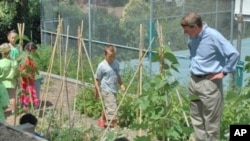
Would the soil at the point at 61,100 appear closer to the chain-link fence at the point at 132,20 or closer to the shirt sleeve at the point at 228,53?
the chain-link fence at the point at 132,20

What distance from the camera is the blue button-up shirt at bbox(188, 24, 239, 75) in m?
5.81

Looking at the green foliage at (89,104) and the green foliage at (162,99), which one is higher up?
the green foliage at (162,99)

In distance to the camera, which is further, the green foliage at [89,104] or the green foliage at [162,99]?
the green foliage at [89,104]

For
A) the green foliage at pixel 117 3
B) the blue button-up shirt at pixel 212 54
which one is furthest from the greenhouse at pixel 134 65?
the blue button-up shirt at pixel 212 54

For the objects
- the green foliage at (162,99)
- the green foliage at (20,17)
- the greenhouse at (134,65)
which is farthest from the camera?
the green foliage at (20,17)

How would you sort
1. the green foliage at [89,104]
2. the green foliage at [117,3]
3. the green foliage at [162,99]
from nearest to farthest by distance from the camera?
1. the green foliage at [162,99]
2. the green foliage at [89,104]
3. the green foliage at [117,3]

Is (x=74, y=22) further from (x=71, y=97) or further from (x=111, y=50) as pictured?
(x=111, y=50)

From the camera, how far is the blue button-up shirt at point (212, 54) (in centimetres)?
581

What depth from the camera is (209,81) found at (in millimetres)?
5980

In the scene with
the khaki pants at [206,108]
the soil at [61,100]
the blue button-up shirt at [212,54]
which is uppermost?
the blue button-up shirt at [212,54]

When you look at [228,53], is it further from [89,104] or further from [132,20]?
[132,20]

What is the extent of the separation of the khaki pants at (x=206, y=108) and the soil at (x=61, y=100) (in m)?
1.05

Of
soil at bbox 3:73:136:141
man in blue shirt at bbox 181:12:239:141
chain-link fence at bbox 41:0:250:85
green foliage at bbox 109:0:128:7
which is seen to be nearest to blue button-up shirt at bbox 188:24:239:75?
man in blue shirt at bbox 181:12:239:141

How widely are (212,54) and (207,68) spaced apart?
0.16 m
